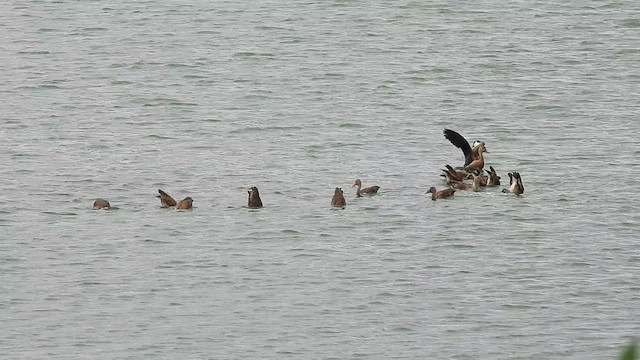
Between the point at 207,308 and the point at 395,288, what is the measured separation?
1.62 metres

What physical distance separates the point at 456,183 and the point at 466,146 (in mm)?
1064

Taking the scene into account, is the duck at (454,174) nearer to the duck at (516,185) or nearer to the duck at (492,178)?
the duck at (492,178)

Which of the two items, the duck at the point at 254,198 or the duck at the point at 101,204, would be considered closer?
the duck at the point at 101,204

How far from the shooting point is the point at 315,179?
58.2 ft

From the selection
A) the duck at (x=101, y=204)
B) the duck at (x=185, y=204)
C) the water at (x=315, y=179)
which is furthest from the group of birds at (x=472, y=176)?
the duck at (x=101, y=204)

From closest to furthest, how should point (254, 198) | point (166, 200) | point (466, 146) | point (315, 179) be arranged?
point (166, 200)
point (254, 198)
point (315, 179)
point (466, 146)

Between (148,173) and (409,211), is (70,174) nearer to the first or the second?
(148,173)

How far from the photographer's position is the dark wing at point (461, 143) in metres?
17.8

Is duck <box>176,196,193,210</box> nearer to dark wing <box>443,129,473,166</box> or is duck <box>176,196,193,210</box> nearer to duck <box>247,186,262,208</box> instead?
duck <box>247,186,262,208</box>

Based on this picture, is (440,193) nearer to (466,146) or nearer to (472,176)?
(472,176)

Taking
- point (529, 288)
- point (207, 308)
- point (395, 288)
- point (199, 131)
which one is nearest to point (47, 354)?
point (207, 308)

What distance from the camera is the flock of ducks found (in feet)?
53.1

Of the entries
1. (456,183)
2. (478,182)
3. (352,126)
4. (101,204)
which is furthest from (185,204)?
(352,126)

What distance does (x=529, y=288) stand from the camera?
44.2ft
